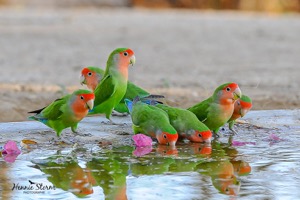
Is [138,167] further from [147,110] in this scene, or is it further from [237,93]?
[237,93]

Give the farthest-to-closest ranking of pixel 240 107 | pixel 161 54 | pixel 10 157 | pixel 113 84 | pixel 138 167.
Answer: pixel 161 54, pixel 113 84, pixel 240 107, pixel 10 157, pixel 138 167

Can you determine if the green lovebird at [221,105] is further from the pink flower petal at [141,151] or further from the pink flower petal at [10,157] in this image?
the pink flower petal at [10,157]

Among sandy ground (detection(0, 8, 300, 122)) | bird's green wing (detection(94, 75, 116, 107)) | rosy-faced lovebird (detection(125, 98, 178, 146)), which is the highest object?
bird's green wing (detection(94, 75, 116, 107))

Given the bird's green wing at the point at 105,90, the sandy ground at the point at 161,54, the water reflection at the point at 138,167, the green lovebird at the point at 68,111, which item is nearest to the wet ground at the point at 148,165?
the water reflection at the point at 138,167

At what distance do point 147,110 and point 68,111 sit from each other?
1.74ft

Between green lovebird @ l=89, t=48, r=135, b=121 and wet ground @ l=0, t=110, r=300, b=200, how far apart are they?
0.59 ft

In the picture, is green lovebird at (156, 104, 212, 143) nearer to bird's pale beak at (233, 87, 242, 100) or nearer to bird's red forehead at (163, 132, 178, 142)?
bird's red forehead at (163, 132, 178, 142)

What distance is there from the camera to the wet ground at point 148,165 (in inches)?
159

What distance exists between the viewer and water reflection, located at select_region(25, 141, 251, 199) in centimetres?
415

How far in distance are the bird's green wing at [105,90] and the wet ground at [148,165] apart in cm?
22

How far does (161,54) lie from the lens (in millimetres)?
13617

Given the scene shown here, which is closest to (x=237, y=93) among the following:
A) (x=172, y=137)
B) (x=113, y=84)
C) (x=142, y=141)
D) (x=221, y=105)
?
(x=221, y=105)

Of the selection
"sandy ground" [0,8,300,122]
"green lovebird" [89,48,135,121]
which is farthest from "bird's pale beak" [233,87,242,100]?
"sandy ground" [0,8,300,122]

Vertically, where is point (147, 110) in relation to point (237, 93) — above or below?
below
